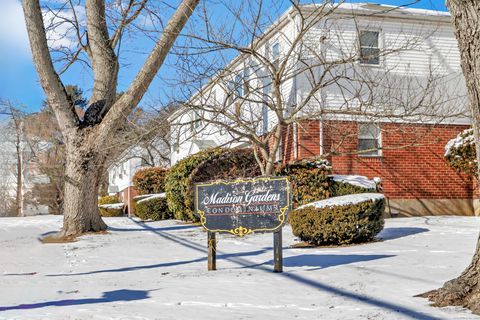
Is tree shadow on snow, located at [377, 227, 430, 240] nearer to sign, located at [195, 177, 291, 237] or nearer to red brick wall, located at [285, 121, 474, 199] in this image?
sign, located at [195, 177, 291, 237]

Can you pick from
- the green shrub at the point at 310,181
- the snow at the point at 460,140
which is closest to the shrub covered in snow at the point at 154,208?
the green shrub at the point at 310,181

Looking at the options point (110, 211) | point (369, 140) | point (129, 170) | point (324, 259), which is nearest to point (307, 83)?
point (369, 140)

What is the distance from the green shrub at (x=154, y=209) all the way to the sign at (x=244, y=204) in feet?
39.7

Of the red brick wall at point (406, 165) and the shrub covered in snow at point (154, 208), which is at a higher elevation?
the red brick wall at point (406, 165)

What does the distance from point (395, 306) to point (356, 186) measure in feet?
31.0

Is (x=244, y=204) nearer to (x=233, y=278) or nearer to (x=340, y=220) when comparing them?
(x=233, y=278)

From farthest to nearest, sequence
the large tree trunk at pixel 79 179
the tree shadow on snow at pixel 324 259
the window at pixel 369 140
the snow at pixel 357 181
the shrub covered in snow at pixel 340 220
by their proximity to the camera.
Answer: the window at pixel 369 140 → the large tree trunk at pixel 79 179 → the snow at pixel 357 181 → the shrub covered in snow at pixel 340 220 → the tree shadow on snow at pixel 324 259

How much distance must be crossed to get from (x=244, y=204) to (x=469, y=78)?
3.99 m

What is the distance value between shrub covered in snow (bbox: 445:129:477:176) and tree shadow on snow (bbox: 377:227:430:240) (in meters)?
5.04

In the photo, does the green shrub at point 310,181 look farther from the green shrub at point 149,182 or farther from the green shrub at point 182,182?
the green shrub at point 149,182

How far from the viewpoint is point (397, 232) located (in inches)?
501

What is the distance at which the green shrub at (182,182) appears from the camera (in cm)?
1752

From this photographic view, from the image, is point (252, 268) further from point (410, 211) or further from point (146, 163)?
point (146, 163)

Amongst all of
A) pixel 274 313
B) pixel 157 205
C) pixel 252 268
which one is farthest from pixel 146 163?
pixel 274 313
